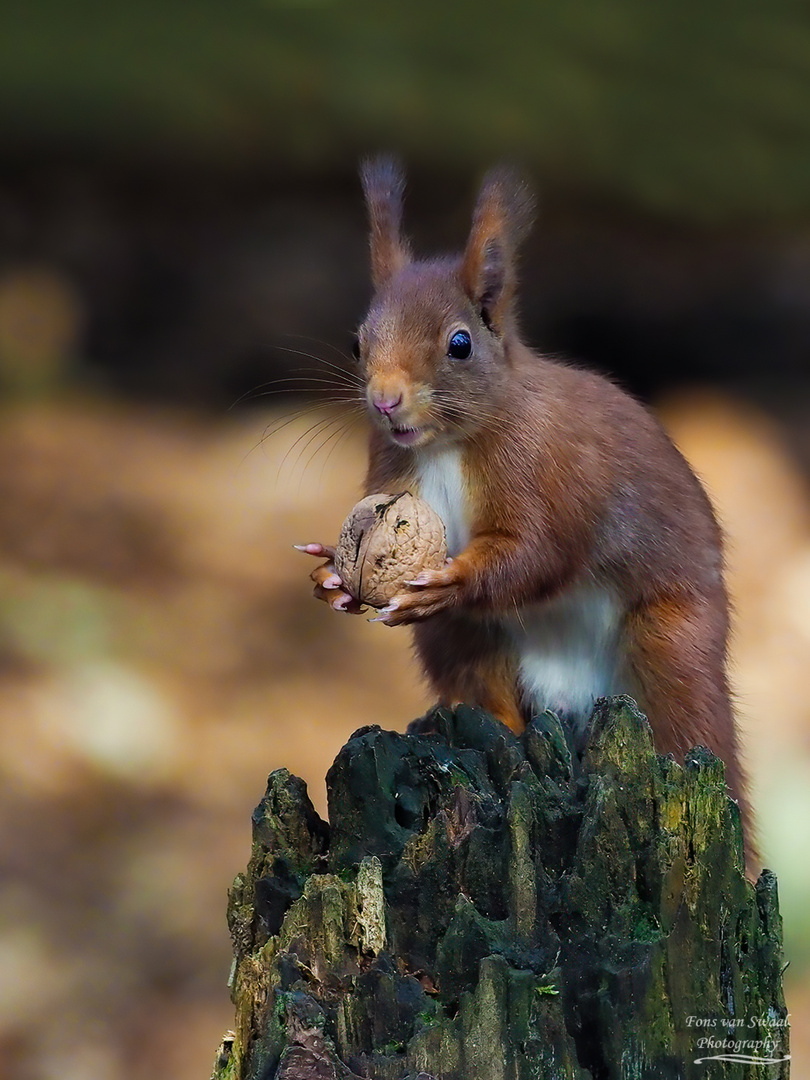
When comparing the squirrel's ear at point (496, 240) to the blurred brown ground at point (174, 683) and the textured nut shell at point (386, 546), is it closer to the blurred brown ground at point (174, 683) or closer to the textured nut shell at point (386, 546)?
the textured nut shell at point (386, 546)

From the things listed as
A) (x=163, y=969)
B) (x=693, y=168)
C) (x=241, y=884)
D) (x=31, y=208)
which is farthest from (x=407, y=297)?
(x=31, y=208)

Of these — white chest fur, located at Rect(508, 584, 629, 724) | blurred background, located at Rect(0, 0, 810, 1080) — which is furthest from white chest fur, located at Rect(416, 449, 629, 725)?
blurred background, located at Rect(0, 0, 810, 1080)

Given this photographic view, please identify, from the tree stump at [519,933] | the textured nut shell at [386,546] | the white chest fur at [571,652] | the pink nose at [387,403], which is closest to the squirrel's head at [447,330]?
the pink nose at [387,403]

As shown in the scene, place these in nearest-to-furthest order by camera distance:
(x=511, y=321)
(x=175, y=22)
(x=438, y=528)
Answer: (x=438, y=528)
(x=511, y=321)
(x=175, y=22)

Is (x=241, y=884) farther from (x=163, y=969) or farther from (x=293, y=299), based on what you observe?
(x=293, y=299)

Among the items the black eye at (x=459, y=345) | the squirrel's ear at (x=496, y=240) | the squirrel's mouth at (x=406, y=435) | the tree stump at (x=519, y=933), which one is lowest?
the tree stump at (x=519, y=933)

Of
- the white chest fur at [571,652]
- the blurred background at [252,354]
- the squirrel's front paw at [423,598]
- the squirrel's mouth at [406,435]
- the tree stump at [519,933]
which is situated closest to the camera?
the tree stump at [519,933]

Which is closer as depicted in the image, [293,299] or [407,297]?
[407,297]

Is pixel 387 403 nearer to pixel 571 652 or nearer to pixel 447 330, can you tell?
pixel 447 330

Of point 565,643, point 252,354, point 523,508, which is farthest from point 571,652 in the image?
point 252,354
